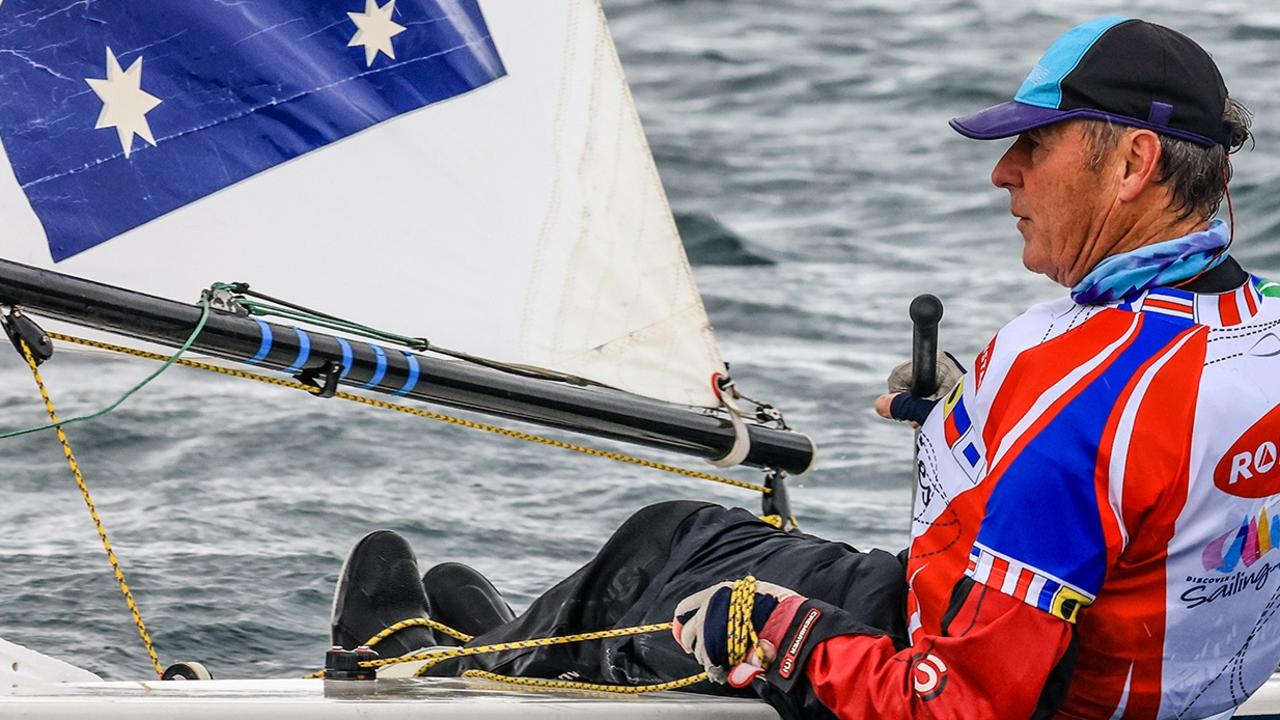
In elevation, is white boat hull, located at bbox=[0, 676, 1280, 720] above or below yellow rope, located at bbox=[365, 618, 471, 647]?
above

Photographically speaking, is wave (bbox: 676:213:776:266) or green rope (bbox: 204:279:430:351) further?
wave (bbox: 676:213:776:266)

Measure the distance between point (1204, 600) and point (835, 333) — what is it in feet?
11.8

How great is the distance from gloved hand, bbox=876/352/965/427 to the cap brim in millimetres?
336

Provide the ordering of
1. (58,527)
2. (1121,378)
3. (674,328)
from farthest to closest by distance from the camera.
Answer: (58,527), (674,328), (1121,378)

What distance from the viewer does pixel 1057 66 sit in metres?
1.62

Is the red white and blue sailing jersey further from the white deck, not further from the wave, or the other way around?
the wave

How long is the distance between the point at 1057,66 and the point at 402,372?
1030 mm

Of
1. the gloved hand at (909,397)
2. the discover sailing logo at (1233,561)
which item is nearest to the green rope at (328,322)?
the gloved hand at (909,397)

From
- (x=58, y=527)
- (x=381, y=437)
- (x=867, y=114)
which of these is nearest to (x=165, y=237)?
(x=58, y=527)

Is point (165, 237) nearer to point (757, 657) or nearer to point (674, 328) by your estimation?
point (674, 328)

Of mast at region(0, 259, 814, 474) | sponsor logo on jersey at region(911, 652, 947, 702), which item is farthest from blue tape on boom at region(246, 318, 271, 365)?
sponsor logo on jersey at region(911, 652, 947, 702)

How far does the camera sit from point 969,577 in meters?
1.56

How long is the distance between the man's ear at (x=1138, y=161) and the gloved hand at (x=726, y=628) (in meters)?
0.46

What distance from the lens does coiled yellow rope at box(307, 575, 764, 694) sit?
171 cm
